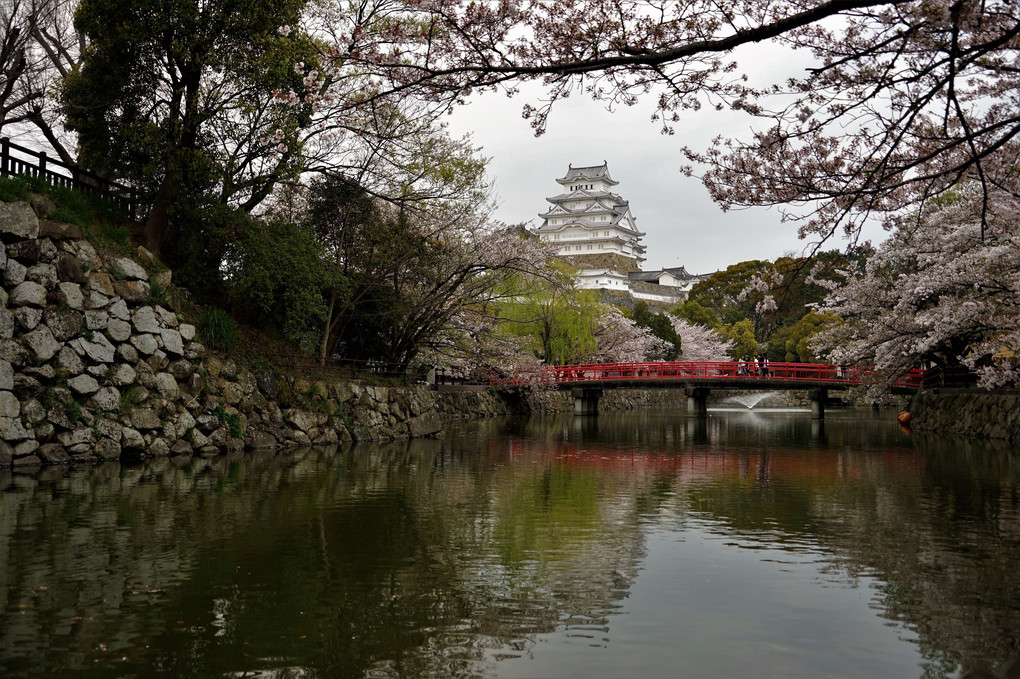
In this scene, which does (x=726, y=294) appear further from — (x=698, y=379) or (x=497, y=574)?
(x=497, y=574)

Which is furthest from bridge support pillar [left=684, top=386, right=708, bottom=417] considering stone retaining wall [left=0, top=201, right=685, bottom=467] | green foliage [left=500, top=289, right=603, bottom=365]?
stone retaining wall [left=0, top=201, right=685, bottom=467]

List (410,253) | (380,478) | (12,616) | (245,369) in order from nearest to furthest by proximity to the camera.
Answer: (12,616) < (380,478) < (245,369) < (410,253)

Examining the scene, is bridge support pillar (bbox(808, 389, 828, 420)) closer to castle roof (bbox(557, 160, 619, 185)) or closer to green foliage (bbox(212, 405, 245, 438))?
green foliage (bbox(212, 405, 245, 438))

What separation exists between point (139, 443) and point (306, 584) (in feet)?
28.5

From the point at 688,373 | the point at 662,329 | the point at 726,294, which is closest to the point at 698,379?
the point at 688,373

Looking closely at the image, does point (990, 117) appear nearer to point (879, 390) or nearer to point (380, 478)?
point (380, 478)

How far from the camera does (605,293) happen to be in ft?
209

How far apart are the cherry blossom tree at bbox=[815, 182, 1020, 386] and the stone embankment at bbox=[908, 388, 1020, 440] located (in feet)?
2.93

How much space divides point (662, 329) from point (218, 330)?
116 ft

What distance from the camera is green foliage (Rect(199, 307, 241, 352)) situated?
51.2 feet

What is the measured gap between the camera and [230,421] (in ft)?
50.0

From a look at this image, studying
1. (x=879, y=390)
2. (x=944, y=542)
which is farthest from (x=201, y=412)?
(x=879, y=390)

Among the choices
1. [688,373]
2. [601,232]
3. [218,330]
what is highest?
[601,232]

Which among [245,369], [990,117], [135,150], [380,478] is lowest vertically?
[380,478]
